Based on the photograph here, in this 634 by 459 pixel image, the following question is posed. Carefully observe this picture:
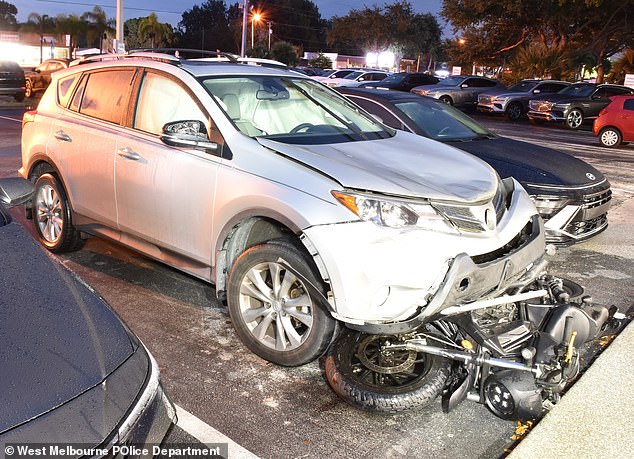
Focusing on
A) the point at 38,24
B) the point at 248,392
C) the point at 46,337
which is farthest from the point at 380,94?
the point at 38,24

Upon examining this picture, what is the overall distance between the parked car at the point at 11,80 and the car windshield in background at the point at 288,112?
837 inches

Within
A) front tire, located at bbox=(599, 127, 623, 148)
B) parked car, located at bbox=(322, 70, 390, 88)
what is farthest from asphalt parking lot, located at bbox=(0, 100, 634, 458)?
parked car, located at bbox=(322, 70, 390, 88)

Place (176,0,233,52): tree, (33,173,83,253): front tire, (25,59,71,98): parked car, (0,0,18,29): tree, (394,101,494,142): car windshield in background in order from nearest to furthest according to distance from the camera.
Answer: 1. (33,173,83,253): front tire
2. (394,101,494,142): car windshield in background
3. (25,59,71,98): parked car
4. (176,0,233,52): tree
5. (0,0,18,29): tree

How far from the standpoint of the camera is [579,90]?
23.8 m

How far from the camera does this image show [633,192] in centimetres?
1085

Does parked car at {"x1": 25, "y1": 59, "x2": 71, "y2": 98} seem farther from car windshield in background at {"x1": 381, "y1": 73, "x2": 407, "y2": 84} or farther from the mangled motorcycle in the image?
the mangled motorcycle

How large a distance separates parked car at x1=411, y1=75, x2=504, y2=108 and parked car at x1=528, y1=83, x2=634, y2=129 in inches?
161

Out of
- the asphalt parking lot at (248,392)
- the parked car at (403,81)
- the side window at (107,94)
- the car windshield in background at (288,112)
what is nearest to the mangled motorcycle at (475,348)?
the asphalt parking lot at (248,392)

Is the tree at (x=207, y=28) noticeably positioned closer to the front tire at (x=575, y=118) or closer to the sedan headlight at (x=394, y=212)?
the front tire at (x=575, y=118)

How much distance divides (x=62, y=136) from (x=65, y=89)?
22.7 inches

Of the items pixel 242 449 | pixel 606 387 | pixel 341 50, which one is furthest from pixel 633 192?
pixel 341 50

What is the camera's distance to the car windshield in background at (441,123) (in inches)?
297

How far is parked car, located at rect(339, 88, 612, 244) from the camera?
21.0 ft

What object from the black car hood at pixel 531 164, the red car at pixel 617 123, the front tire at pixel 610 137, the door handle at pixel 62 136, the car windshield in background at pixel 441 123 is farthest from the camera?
the front tire at pixel 610 137
